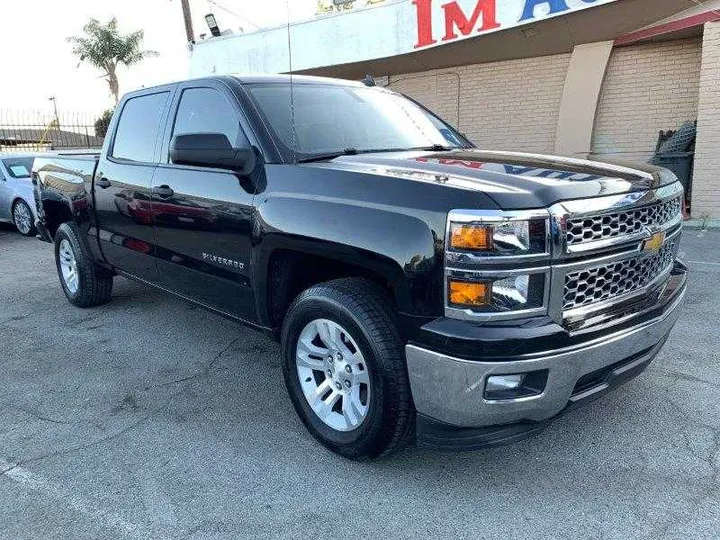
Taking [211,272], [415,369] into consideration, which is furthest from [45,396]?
[415,369]

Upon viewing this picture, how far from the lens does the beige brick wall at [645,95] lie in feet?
32.7

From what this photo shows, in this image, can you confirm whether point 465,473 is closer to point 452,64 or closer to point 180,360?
point 180,360

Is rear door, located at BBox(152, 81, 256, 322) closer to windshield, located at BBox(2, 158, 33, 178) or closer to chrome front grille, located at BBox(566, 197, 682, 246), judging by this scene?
chrome front grille, located at BBox(566, 197, 682, 246)

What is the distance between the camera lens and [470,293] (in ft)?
7.94

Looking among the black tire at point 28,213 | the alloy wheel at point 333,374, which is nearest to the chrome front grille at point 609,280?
the alloy wheel at point 333,374

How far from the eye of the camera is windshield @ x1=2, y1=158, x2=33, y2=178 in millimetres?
11496

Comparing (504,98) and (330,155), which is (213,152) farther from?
(504,98)

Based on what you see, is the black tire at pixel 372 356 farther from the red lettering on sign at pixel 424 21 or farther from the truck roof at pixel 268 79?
the red lettering on sign at pixel 424 21

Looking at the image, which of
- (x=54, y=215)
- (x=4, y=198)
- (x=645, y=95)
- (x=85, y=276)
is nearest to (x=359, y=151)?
(x=85, y=276)

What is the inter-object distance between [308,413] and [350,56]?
1064 cm

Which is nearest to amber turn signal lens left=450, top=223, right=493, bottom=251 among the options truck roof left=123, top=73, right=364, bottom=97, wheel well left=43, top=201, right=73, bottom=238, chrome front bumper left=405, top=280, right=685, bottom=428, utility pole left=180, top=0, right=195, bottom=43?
chrome front bumper left=405, top=280, right=685, bottom=428

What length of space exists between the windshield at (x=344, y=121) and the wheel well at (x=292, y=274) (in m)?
0.58

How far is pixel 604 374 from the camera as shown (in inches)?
107

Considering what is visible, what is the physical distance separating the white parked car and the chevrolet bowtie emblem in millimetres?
10754
